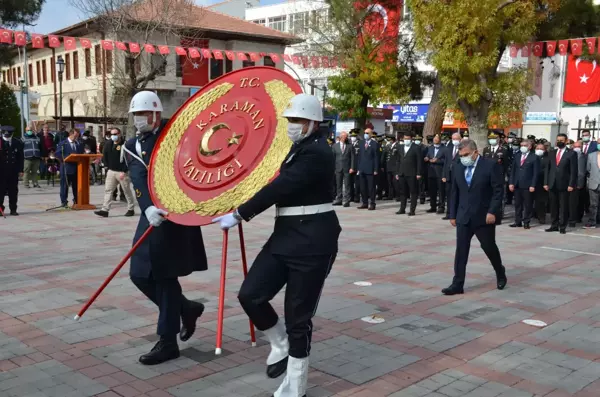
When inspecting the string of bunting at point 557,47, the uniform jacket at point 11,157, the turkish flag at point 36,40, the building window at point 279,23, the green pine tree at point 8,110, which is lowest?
the uniform jacket at point 11,157

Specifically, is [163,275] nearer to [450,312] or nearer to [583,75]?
[450,312]

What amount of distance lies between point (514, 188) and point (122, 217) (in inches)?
331

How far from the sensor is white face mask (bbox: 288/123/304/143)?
3908mm

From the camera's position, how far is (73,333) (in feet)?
17.6

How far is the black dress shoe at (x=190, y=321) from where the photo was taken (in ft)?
16.5

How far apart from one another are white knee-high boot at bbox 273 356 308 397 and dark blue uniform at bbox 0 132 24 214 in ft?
34.9

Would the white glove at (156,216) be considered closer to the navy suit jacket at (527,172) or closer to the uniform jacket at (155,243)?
the uniform jacket at (155,243)

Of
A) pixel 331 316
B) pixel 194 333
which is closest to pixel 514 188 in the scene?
pixel 331 316

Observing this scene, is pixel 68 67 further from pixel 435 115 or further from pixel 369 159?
pixel 369 159

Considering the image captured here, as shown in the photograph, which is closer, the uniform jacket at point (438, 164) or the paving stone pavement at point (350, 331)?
the paving stone pavement at point (350, 331)

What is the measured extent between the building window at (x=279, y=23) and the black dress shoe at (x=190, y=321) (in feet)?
176

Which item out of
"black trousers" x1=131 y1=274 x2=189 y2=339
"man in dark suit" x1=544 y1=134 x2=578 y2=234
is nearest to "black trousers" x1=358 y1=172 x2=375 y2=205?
"man in dark suit" x1=544 y1=134 x2=578 y2=234

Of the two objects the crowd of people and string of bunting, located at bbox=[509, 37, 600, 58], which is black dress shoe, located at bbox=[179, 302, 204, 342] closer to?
the crowd of people

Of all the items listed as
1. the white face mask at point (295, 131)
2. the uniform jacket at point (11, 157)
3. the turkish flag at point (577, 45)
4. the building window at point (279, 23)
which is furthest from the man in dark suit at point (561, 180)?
the building window at point (279, 23)
